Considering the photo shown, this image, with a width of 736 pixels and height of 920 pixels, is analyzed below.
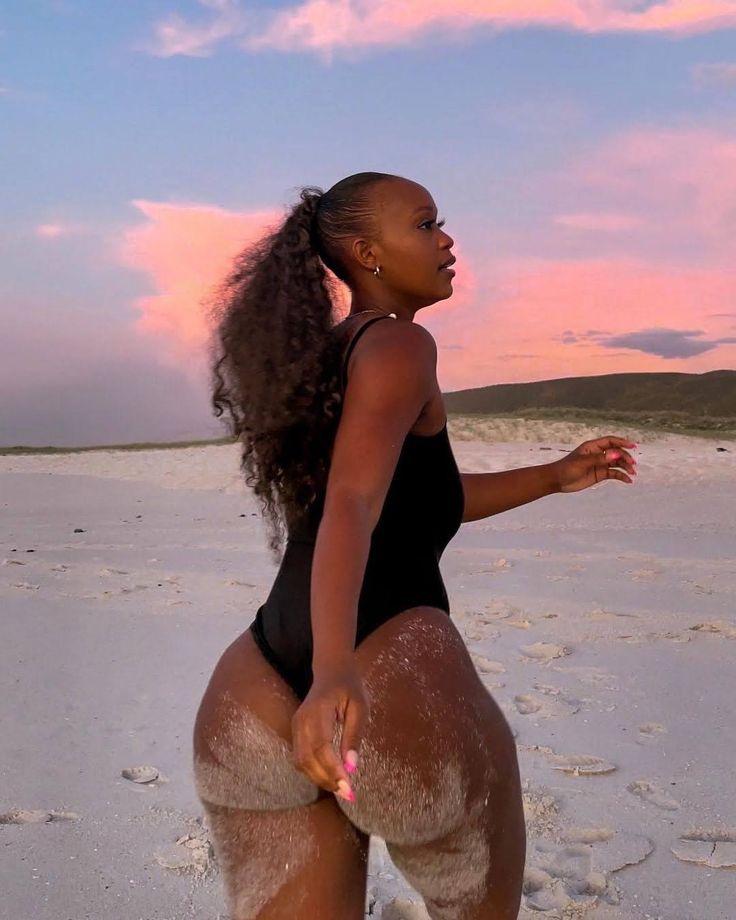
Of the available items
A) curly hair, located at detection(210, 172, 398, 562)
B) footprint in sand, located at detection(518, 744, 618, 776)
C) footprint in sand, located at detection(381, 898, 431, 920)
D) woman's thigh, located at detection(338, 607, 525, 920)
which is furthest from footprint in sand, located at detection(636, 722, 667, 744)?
curly hair, located at detection(210, 172, 398, 562)

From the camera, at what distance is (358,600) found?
62.0 inches

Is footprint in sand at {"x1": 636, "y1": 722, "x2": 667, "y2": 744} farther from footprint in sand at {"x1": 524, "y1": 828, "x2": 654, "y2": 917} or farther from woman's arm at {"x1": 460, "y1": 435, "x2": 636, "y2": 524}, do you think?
woman's arm at {"x1": 460, "y1": 435, "x2": 636, "y2": 524}

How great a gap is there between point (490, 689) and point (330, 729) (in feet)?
10.4

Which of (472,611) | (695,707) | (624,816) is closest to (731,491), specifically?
(472,611)

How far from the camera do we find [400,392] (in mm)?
1625

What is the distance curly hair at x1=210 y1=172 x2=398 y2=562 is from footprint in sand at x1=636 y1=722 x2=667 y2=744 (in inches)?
97.5

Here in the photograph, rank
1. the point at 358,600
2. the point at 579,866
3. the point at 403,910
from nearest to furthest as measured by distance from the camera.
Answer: the point at 358,600 → the point at 403,910 → the point at 579,866

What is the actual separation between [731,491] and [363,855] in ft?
36.3

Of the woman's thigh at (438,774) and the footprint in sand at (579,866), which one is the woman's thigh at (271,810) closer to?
the woman's thigh at (438,774)

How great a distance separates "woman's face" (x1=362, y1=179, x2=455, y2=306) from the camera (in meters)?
1.82

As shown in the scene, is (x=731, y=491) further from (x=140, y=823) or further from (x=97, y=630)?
(x=140, y=823)

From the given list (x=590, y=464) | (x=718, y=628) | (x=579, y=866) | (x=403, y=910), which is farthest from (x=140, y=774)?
(x=718, y=628)

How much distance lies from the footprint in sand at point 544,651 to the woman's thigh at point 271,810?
10.9 feet

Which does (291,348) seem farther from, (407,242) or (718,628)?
(718,628)
